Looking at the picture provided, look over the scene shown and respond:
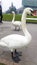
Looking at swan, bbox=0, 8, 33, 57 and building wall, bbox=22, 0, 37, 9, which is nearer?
swan, bbox=0, 8, 33, 57

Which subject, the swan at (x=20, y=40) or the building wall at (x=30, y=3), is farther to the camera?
the building wall at (x=30, y=3)

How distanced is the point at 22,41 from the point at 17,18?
21.2 m

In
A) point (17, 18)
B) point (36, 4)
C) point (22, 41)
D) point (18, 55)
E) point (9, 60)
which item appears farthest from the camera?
point (36, 4)

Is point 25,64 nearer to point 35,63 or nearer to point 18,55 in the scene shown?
→ point 35,63

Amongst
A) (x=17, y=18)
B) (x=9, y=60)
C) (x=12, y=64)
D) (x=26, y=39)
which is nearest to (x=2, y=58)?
(x=9, y=60)

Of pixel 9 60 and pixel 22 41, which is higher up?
pixel 22 41

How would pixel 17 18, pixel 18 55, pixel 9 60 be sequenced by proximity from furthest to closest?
pixel 17 18 < pixel 18 55 < pixel 9 60

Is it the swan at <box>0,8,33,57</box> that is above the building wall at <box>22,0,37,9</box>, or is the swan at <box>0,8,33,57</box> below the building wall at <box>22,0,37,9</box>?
above

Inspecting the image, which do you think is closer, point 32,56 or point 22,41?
point 22,41

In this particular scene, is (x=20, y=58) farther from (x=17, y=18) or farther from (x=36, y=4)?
(x=36, y=4)

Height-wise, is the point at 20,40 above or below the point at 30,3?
above

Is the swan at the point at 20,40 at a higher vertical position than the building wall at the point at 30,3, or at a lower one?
higher

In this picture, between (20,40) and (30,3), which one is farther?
(30,3)

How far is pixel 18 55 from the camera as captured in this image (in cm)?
628
